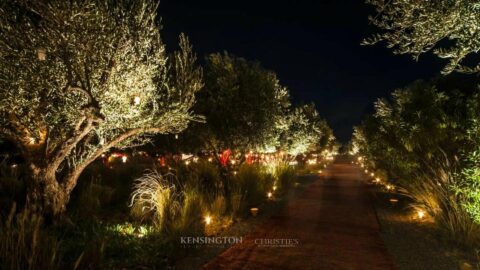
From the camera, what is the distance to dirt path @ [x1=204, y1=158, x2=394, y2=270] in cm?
700

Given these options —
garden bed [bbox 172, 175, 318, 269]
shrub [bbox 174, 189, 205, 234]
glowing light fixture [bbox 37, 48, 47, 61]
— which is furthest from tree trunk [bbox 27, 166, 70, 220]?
garden bed [bbox 172, 175, 318, 269]

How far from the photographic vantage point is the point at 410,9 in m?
5.84

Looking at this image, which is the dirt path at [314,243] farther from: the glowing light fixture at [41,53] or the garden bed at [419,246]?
the glowing light fixture at [41,53]

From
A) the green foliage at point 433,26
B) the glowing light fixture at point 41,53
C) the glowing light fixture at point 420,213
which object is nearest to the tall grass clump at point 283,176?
the glowing light fixture at point 420,213

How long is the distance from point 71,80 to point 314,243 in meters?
5.97

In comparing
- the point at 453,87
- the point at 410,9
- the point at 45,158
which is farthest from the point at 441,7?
the point at 45,158

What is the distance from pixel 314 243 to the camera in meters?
8.41

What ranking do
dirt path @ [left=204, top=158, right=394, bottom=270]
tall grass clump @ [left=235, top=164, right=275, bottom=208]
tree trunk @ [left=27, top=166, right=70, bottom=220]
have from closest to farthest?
1. dirt path @ [left=204, top=158, right=394, bottom=270]
2. tree trunk @ [left=27, top=166, right=70, bottom=220]
3. tall grass clump @ [left=235, top=164, right=275, bottom=208]

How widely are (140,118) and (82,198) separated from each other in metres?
3.53

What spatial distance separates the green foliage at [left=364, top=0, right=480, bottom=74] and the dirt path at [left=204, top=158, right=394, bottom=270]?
3.79 m

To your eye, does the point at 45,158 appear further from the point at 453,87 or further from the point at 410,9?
the point at 453,87

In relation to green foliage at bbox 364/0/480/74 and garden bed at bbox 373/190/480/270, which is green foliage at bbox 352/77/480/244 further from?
green foliage at bbox 364/0/480/74

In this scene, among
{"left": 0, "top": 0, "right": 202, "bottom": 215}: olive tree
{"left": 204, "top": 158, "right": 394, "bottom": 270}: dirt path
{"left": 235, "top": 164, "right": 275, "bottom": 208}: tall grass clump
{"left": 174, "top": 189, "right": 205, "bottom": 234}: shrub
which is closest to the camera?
{"left": 204, "top": 158, "right": 394, "bottom": 270}: dirt path

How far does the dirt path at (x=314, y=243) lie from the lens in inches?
275
